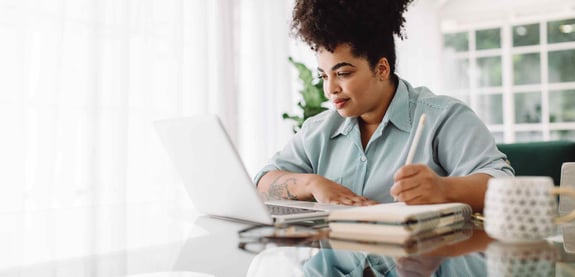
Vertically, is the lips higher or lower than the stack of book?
higher

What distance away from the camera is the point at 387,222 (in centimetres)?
79

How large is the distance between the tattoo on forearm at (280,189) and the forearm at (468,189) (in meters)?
0.43

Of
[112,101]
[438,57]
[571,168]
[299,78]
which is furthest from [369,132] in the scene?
[438,57]

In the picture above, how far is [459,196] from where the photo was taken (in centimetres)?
104

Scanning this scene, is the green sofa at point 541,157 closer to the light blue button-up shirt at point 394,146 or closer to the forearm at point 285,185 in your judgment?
the light blue button-up shirt at point 394,146

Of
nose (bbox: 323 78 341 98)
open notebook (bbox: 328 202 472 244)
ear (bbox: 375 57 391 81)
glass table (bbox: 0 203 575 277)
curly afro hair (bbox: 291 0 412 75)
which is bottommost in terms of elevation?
glass table (bbox: 0 203 575 277)

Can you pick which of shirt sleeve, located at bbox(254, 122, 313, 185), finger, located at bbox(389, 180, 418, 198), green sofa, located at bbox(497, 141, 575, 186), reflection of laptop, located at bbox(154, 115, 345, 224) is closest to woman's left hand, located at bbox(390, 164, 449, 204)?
finger, located at bbox(389, 180, 418, 198)

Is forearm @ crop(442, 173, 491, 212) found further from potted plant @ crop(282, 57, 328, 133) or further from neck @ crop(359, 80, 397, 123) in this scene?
potted plant @ crop(282, 57, 328, 133)

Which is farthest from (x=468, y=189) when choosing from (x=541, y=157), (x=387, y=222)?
(x=541, y=157)

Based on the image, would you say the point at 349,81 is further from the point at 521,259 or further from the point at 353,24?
the point at 521,259

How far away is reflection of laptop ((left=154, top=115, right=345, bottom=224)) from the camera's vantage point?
3.11ft

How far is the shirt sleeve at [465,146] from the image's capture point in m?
1.21

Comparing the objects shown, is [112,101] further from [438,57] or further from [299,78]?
[438,57]

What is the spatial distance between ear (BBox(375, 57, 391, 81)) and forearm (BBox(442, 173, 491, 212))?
46 cm
